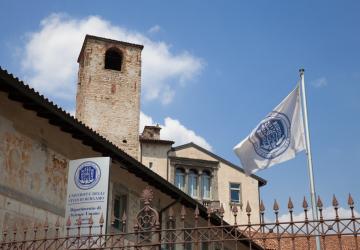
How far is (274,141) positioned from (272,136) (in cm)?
11

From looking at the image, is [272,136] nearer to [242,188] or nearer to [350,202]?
[350,202]

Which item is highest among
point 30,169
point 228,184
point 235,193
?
point 228,184

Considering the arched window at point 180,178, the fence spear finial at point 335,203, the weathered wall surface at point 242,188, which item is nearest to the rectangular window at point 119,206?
the fence spear finial at point 335,203

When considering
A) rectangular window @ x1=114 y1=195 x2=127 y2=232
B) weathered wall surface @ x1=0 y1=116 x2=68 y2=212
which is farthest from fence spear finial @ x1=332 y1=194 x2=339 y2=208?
rectangular window @ x1=114 y1=195 x2=127 y2=232

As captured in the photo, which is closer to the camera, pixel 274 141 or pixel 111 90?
pixel 274 141

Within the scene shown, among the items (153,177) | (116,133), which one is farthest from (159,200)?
(116,133)

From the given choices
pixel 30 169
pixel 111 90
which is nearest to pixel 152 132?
pixel 111 90

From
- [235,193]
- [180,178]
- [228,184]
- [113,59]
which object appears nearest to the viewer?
[113,59]

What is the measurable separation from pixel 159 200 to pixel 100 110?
15.5 m

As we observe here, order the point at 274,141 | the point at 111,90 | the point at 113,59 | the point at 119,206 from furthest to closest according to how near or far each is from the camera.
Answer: the point at 113,59 < the point at 111,90 < the point at 119,206 < the point at 274,141

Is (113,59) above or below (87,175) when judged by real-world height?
above

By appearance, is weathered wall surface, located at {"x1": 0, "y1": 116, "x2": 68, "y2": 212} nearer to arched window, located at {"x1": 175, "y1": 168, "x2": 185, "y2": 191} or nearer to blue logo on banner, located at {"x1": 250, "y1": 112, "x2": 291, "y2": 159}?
blue logo on banner, located at {"x1": 250, "y1": 112, "x2": 291, "y2": 159}

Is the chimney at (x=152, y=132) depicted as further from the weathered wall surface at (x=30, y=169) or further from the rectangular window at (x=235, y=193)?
the weathered wall surface at (x=30, y=169)

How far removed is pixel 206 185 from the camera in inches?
1403
